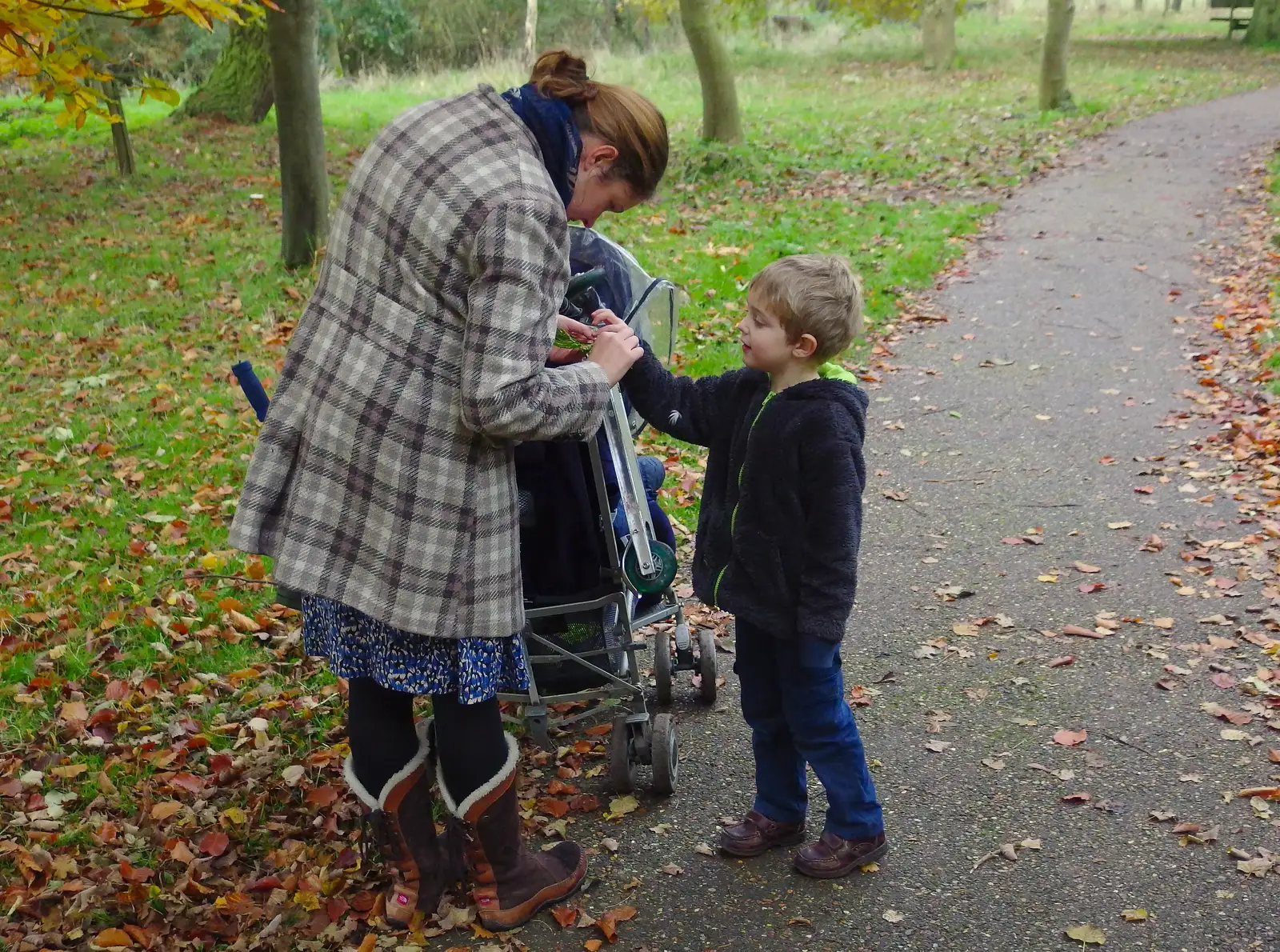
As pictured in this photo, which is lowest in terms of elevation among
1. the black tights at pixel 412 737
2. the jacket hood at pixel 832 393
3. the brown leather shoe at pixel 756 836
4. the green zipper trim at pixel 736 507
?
the brown leather shoe at pixel 756 836

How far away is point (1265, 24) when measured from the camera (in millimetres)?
25125

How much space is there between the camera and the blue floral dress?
2830 millimetres

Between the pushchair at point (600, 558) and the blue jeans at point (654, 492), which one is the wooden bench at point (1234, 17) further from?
the pushchair at point (600, 558)

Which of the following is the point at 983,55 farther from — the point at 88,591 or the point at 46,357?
the point at 88,591

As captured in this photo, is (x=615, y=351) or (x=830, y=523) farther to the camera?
(x=830, y=523)

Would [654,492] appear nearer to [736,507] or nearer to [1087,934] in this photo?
[736,507]

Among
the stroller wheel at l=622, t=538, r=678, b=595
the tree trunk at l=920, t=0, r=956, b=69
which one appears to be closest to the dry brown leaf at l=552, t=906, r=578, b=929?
the stroller wheel at l=622, t=538, r=678, b=595

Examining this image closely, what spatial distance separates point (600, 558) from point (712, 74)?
12815 millimetres

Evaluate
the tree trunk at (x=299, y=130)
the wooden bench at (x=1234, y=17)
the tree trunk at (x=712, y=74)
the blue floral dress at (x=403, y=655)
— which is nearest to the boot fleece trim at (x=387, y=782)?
the blue floral dress at (x=403, y=655)

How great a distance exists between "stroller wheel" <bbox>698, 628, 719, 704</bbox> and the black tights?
1.33 m

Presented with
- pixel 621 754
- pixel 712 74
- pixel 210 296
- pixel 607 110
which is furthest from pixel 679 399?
pixel 712 74

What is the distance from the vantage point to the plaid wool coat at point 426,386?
2518 millimetres

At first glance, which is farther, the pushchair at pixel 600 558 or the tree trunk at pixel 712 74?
the tree trunk at pixel 712 74

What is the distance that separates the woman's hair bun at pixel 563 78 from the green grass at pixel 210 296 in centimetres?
245
